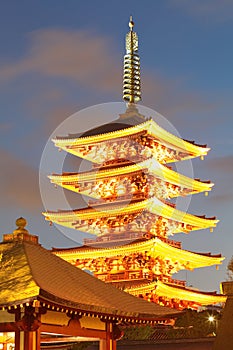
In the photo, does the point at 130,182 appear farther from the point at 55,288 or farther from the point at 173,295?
the point at 55,288

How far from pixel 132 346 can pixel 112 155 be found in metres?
16.2

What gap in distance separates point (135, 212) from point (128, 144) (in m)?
5.08

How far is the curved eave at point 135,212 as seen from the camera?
145ft

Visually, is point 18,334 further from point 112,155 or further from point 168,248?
point 112,155

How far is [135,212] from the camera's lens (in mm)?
44688

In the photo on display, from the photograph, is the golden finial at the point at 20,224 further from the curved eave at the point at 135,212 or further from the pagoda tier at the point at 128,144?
the pagoda tier at the point at 128,144

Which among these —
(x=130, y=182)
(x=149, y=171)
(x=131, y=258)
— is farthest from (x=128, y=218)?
(x=149, y=171)

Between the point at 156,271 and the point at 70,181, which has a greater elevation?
the point at 70,181

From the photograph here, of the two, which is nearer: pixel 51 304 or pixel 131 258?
pixel 51 304

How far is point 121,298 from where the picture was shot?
20719mm

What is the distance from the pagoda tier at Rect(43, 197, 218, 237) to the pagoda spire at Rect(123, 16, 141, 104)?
10298 mm

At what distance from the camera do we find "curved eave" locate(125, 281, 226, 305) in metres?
41.2

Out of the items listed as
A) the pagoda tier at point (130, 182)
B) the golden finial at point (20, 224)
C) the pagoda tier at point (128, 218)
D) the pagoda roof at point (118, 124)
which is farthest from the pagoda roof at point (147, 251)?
the golden finial at point (20, 224)

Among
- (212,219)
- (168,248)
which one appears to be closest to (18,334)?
(168,248)
